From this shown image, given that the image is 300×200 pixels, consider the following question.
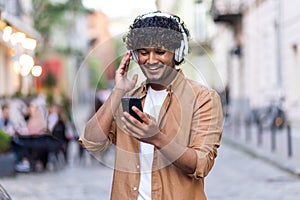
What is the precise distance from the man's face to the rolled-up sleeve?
0.19 metres

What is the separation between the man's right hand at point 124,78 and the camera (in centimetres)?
342

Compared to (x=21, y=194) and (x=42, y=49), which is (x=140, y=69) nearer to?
(x=21, y=194)

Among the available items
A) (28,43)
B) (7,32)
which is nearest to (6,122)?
(7,32)

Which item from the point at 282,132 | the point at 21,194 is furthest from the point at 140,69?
the point at 282,132

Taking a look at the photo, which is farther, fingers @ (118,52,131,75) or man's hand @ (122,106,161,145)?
fingers @ (118,52,131,75)

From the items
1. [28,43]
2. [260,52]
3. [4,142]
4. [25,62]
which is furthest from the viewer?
[260,52]

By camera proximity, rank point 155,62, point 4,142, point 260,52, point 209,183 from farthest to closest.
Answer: point 260,52, point 4,142, point 209,183, point 155,62

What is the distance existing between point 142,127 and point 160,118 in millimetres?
306

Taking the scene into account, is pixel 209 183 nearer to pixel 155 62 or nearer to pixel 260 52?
pixel 155 62

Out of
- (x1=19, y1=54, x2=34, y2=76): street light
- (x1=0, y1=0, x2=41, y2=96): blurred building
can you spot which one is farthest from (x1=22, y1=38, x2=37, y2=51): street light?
(x1=19, y1=54, x2=34, y2=76): street light

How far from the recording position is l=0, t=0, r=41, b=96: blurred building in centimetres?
2288

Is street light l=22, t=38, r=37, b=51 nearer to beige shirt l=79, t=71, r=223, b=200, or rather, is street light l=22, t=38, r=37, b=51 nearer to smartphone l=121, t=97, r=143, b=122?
beige shirt l=79, t=71, r=223, b=200

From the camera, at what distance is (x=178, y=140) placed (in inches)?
131

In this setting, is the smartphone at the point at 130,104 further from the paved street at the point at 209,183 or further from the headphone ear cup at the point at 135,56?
the paved street at the point at 209,183
